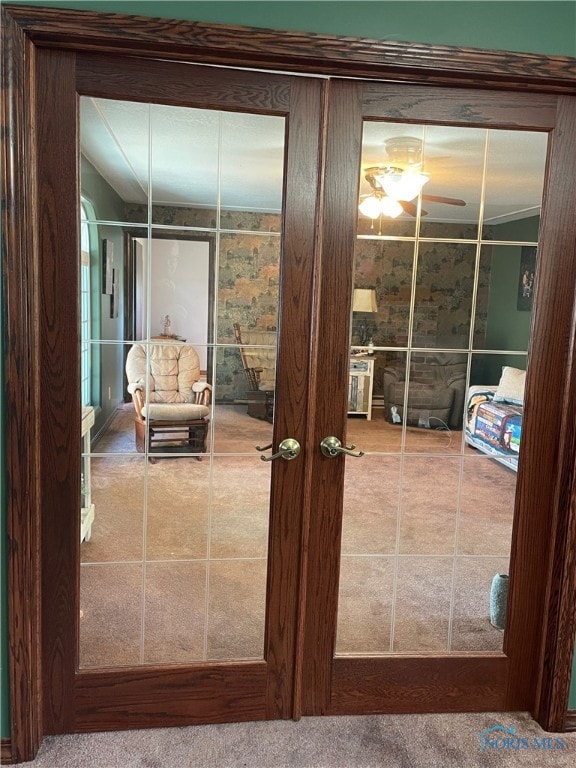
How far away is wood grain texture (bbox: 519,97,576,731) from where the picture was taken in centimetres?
203

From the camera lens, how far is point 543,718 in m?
2.19

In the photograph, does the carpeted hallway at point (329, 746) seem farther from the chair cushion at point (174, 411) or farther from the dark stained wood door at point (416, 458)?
the chair cushion at point (174, 411)

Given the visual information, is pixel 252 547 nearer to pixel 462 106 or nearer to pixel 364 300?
pixel 364 300

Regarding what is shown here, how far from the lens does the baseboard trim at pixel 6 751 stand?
193 centimetres

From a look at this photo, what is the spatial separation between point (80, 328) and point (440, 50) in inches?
54.5

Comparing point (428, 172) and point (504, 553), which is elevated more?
point (428, 172)

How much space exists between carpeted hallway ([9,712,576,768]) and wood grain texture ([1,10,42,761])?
0.72 ft

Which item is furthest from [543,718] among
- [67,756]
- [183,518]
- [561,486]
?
[67,756]

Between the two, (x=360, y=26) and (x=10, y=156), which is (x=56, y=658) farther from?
(x=360, y=26)

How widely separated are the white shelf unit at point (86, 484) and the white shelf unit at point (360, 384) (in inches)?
33.9

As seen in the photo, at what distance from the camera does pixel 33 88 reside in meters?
1.75

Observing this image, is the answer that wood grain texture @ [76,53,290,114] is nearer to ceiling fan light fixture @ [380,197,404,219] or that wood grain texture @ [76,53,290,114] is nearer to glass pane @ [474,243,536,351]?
ceiling fan light fixture @ [380,197,404,219]

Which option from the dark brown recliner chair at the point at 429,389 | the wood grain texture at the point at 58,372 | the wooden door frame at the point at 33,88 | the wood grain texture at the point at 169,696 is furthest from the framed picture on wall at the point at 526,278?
the wood grain texture at the point at 169,696

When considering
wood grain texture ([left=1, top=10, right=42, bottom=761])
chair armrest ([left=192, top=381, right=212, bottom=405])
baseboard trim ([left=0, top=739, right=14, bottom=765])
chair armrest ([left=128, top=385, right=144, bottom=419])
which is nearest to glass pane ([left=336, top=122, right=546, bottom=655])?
chair armrest ([left=192, top=381, right=212, bottom=405])
